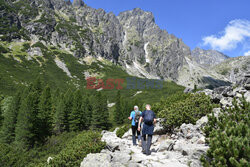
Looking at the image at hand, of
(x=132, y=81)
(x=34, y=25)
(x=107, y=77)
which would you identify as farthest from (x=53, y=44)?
(x=132, y=81)

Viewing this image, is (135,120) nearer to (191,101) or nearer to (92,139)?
(92,139)

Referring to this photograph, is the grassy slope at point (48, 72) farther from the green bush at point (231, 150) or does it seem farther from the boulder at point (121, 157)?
the green bush at point (231, 150)

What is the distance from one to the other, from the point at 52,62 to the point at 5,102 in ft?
334

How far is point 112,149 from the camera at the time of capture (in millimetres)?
11188

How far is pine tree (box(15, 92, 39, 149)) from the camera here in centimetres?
3600

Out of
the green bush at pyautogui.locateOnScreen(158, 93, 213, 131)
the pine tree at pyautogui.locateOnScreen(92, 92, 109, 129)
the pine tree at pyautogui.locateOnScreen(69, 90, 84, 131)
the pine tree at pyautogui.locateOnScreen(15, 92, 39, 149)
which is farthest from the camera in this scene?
the pine tree at pyautogui.locateOnScreen(92, 92, 109, 129)

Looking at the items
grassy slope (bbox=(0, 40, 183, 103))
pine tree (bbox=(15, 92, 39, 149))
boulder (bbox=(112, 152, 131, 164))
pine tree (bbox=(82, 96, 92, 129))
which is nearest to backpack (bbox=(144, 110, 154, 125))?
boulder (bbox=(112, 152, 131, 164))

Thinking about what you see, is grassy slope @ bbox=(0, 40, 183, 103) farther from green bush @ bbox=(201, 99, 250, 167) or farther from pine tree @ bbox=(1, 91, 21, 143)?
green bush @ bbox=(201, 99, 250, 167)

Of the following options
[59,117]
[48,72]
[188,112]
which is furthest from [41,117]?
[48,72]

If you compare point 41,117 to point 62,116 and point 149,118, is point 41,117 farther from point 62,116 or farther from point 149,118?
point 149,118

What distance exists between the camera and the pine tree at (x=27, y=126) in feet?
118

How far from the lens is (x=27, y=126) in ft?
120

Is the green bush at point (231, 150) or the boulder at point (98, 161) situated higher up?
the green bush at point (231, 150)

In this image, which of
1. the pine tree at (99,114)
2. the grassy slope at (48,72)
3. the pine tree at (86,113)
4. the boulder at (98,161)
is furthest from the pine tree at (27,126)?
the grassy slope at (48,72)
